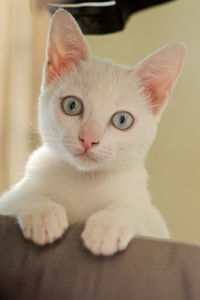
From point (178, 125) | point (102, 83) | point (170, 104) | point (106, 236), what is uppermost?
point (102, 83)

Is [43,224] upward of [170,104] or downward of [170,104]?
upward

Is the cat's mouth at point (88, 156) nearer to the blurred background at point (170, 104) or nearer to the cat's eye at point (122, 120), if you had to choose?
the cat's eye at point (122, 120)

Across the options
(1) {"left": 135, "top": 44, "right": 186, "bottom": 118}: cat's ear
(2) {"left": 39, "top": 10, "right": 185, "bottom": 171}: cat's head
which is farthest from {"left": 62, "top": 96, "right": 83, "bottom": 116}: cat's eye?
(1) {"left": 135, "top": 44, "right": 186, "bottom": 118}: cat's ear

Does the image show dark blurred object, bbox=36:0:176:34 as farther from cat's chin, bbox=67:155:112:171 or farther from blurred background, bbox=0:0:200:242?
cat's chin, bbox=67:155:112:171

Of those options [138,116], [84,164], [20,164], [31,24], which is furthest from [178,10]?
[84,164]

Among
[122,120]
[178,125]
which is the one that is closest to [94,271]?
[122,120]

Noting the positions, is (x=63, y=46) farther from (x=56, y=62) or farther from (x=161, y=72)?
(x=161, y=72)

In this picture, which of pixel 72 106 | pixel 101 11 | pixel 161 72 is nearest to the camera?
pixel 72 106
